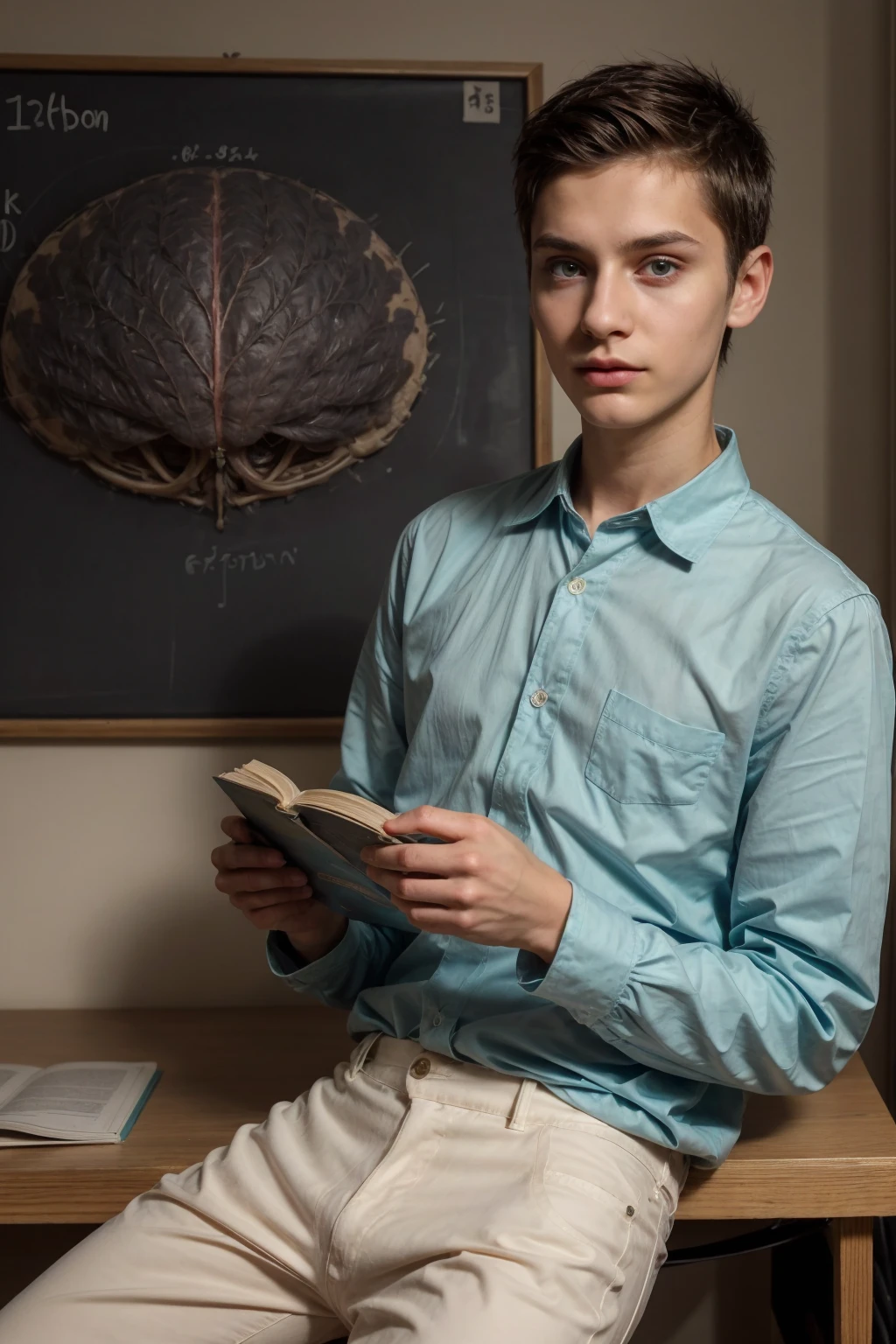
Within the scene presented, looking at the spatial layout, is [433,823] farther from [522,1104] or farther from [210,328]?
[210,328]

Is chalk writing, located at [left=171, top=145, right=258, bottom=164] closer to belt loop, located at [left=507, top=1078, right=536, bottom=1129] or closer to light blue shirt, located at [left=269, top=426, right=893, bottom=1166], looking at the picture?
light blue shirt, located at [left=269, top=426, right=893, bottom=1166]

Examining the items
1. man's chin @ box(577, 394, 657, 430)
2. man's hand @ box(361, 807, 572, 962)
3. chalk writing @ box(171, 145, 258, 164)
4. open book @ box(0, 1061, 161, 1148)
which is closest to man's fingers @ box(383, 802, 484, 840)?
man's hand @ box(361, 807, 572, 962)

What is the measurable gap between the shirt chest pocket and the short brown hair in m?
0.42

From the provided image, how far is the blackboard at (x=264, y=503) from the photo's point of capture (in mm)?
1757

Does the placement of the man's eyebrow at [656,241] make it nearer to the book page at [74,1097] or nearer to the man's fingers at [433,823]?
the man's fingers at [433,823]

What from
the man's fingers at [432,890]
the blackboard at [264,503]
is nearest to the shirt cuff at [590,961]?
the man's fingers at [432,890]

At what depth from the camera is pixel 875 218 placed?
180cm

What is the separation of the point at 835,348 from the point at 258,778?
3.78 ft

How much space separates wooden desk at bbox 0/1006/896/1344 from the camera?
4.23 feet

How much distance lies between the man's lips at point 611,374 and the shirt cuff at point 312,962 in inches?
24.5

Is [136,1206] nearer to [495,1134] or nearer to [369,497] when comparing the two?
[495,1134]

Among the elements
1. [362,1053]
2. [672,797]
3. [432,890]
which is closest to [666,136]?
[672,797]

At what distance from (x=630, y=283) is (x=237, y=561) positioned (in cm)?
83

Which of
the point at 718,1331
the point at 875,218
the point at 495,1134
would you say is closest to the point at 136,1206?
the point at 495,1134
